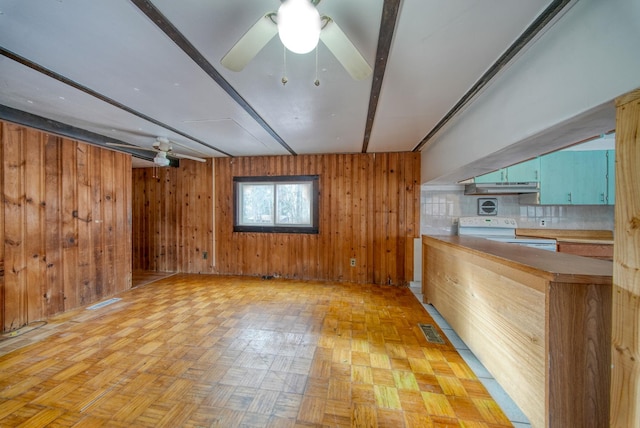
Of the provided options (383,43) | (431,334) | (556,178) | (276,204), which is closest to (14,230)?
(276,204)

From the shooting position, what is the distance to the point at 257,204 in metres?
4.38

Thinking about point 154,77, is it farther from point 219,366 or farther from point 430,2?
point 219,366

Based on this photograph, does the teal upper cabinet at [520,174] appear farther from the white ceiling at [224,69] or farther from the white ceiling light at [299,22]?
the white ceiling light at [299,22]

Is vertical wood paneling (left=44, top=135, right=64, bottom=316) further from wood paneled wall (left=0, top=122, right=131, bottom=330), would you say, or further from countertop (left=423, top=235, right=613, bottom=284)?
countertop (left=423, top=235, right=613, bottom=284)

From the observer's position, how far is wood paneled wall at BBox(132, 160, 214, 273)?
4.43 m

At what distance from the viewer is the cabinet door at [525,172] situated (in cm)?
328

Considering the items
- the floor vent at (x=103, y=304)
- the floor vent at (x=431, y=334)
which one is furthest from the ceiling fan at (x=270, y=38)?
the floor vent at (x=103, y=304)

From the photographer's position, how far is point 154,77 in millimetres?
1713

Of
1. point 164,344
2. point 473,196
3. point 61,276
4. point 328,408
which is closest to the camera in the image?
point 328,408

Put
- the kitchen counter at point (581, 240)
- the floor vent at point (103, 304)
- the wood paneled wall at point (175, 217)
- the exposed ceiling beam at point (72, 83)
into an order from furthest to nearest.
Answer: the wood paneled wall at point (175, 217) < the kitchen counter at point (581, 240) < the floor vent at point (103, 304) < the exposed ceiling beam at point (72, 83)

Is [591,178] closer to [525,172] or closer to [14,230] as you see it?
[525,172]

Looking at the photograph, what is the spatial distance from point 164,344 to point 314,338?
131 centimetres

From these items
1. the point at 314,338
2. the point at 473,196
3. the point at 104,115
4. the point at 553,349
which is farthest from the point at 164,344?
the point at 473,196

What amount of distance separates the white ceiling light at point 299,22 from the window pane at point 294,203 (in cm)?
322
